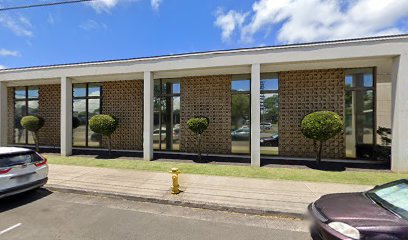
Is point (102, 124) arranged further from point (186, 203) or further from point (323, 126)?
point (323, 126)

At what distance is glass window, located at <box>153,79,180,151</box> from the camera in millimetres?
12531

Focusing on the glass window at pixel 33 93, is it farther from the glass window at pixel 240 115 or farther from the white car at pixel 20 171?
the glass window at pixel 240 115

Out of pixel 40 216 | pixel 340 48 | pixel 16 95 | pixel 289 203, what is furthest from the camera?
pixel 16 95

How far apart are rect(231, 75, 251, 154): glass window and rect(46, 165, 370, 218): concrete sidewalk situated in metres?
4.32

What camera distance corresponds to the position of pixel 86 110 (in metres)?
13.8

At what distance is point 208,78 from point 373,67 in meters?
7.45

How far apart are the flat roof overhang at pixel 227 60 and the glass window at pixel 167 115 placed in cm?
124

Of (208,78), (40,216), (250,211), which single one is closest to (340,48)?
(208,78)

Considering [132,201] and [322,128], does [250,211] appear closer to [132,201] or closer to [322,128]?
[132,201]

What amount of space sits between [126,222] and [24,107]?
14923 millimetres

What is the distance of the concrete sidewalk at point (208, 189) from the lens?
17.3ft

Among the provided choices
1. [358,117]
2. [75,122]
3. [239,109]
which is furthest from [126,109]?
[358,117]

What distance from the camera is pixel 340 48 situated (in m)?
8.47

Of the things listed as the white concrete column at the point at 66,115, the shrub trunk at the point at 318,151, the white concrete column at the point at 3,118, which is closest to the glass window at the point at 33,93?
the white concrete column at the point at 3,118
